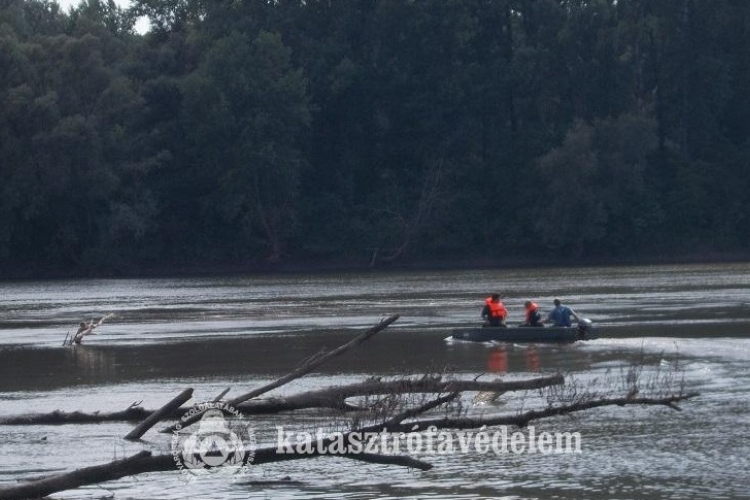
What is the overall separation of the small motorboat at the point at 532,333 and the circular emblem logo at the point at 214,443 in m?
13.9

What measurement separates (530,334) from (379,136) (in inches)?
2141

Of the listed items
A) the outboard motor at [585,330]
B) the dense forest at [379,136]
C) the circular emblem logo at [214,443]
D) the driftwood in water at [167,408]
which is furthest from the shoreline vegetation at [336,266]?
the driftwood in water at [167,408]

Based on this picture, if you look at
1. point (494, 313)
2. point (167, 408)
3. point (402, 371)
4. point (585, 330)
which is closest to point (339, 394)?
point (167, 408)

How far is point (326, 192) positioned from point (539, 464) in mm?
71269

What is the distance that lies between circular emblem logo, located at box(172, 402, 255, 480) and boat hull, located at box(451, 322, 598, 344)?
549 inches

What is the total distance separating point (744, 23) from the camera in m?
84.1

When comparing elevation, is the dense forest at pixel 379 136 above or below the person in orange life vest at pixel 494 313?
above

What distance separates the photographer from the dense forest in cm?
7862

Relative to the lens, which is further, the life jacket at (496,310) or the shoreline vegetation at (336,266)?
the shoreline vegetation at (336,266)

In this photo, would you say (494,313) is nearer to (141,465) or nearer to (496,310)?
(496,310)

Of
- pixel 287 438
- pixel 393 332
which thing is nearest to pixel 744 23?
pixel 393 332

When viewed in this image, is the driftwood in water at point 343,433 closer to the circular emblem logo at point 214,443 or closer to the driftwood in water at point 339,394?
the driftwood in water at point 339,394

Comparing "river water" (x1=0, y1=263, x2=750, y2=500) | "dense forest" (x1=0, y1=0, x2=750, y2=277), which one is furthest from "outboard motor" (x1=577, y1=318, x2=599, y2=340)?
"dense forest" (x1=0, y1=0, x2=750, y2=277)

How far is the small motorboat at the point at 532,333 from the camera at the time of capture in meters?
32.8
